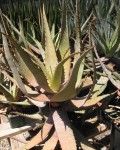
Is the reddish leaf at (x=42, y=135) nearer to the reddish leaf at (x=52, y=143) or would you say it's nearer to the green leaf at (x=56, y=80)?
the reddish leaf at (x=52, y=143)

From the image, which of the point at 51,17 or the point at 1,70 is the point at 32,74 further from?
the point at 51,17

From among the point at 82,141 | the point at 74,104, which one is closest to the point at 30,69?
the point at 74,104

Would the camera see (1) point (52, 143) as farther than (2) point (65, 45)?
No

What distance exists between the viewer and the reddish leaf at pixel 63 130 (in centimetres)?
118

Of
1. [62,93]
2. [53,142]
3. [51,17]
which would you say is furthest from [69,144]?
[51,17]

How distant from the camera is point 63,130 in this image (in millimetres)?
1222

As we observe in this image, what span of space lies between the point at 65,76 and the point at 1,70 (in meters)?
0.30

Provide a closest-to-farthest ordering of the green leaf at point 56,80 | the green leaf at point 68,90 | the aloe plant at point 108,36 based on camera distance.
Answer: the green leaf at point 68,90
the green leaf at point 56,80
the aloe plant at point 108,36

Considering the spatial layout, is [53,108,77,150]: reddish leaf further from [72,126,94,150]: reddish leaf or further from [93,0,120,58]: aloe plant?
[93,0,120,58]: aloe plant

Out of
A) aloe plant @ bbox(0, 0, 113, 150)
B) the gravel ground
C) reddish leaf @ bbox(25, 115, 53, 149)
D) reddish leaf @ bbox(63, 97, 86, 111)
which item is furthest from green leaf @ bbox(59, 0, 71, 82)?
the gravel ground

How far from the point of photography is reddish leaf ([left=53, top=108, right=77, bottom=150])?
118cm

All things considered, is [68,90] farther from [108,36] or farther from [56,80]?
[108,36]

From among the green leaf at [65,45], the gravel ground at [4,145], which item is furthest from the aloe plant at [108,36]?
the gravel ground at [4,145]

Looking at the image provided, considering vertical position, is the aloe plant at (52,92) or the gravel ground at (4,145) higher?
the aloe plant at (52,92)
